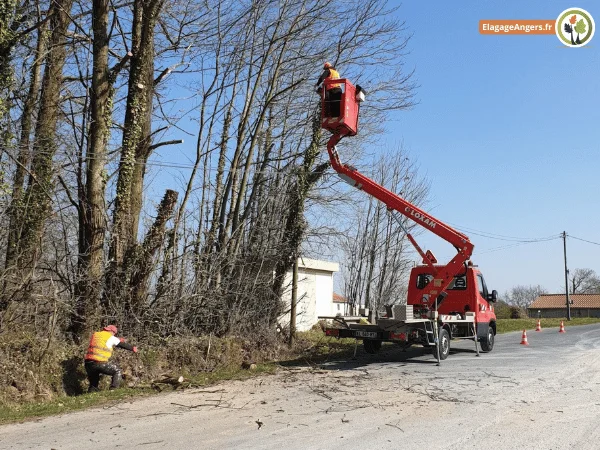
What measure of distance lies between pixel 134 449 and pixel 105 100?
8766mm

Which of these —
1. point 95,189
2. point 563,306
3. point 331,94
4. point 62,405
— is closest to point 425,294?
point 331,94

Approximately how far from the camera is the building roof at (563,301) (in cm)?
8631

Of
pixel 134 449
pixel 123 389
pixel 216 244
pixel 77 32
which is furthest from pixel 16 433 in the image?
pixel 77 32

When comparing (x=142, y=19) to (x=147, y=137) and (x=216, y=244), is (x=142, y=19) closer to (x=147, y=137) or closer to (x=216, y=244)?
(x=147, y=137)

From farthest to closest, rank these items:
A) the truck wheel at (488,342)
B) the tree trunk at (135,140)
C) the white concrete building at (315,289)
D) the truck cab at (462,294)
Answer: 1. the white concrete building at (315,289)
2. the truck wheel at (488,342)
3. the truck cab at (462,294)
4. the tree trunk at (135,140)

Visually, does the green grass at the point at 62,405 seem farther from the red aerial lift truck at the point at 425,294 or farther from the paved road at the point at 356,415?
the red aerial lift truck at the point at 425,294

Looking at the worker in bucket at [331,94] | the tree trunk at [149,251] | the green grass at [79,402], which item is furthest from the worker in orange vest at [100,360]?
the worker in bucket at [331,94]

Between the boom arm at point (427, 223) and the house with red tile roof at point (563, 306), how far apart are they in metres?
75.5

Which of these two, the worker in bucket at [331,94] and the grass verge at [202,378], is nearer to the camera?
the grass verge at [202,378]

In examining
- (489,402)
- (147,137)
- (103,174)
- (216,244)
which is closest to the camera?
(489,402)

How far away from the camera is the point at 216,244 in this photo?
650 inches

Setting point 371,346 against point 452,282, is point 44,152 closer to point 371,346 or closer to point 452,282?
point 371,346

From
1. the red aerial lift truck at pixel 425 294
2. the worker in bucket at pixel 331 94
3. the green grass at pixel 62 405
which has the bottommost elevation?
the green grass at pixel 62 405

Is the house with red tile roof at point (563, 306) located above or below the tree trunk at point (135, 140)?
below
